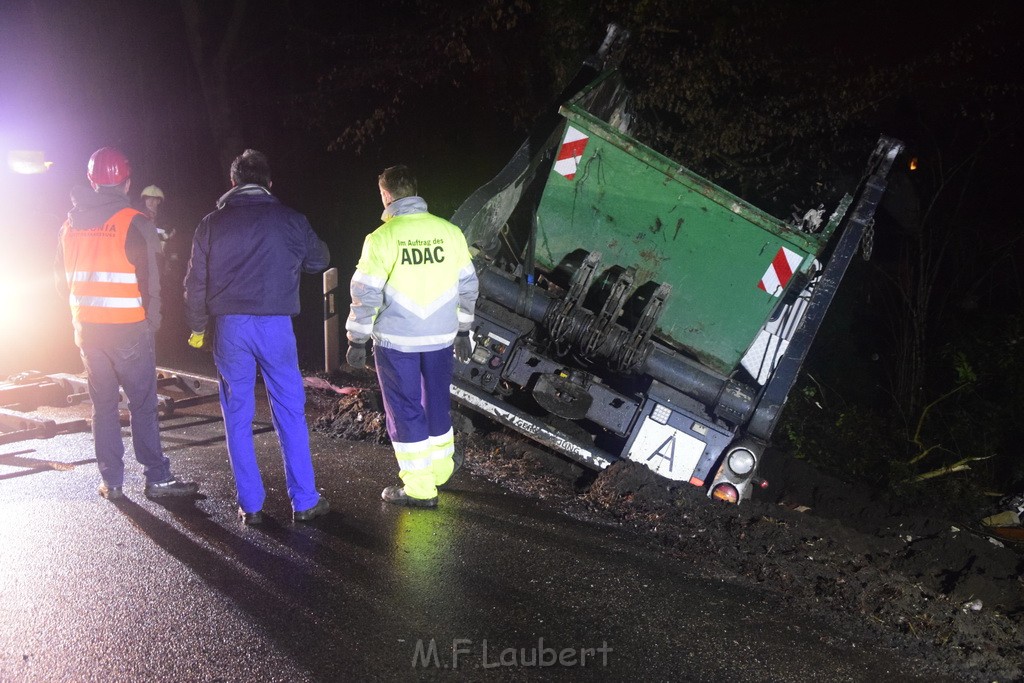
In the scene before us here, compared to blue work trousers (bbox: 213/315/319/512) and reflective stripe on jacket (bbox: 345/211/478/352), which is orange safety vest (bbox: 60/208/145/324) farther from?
reflective stripe on jacket (bbox: 345/211/478/352)

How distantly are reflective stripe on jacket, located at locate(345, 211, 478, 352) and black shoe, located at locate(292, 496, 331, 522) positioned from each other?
89cm

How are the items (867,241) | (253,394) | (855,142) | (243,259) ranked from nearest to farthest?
(243,259) < (253,394) < (867,241) < (855,142)

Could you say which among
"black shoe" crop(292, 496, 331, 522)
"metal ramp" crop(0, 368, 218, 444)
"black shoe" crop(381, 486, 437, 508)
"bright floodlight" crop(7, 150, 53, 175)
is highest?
"bright floodlight" crop(7, 150, 53, 175)

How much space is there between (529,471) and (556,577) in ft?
4.81

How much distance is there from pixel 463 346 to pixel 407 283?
25.1 inches

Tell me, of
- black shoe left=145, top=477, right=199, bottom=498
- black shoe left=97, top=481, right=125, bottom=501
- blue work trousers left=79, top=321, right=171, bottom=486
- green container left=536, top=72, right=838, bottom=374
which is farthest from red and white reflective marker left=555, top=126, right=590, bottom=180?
black shoe left=97, top=481, right=125, bottom=501

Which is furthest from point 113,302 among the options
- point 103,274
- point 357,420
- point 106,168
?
point 357,420

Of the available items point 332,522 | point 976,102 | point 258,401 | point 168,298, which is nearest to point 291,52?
point 168,298

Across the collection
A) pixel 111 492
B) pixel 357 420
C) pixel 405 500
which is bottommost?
pixel 111 492

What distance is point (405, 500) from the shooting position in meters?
4.39

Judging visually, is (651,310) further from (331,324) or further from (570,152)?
(331,324)

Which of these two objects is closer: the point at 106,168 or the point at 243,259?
the point at 243,259

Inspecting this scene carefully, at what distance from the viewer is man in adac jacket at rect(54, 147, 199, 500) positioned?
417 cm

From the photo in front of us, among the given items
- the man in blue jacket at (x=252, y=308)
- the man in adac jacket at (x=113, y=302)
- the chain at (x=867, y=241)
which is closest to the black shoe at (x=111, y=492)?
the man in adac jacket at (x=113, y=302)
